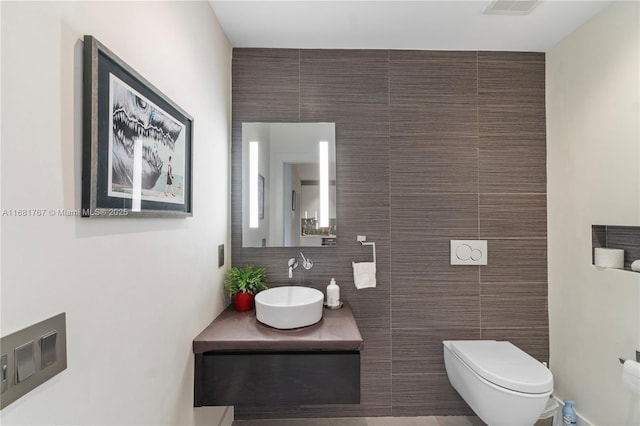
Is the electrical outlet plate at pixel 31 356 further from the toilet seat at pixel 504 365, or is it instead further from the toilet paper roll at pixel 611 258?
the toilet paper roll at pixel 611 258

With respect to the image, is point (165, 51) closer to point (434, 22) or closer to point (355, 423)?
point (434, 22)

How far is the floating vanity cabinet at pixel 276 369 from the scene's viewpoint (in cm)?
146

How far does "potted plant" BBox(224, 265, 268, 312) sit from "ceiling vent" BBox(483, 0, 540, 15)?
6.48 feet

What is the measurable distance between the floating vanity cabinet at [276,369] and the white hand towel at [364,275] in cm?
57

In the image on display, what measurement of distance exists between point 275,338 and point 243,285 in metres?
0.55

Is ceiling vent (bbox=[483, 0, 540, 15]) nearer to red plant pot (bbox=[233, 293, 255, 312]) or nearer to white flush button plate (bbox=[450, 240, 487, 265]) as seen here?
white flush button plate (bbox=[450, 240, 487, 265])

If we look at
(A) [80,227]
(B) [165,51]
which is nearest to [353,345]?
(A) [80,227]

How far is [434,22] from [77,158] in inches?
75.2

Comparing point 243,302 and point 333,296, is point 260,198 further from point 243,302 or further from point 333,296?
point 333,296

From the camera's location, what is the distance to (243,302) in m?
1.92

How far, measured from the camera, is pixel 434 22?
1853 millimetres

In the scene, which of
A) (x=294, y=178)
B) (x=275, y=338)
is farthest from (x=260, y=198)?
(x=275, y=338)

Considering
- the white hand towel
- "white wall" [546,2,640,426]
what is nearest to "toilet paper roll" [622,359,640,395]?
"white wall" [546,2,640,426]

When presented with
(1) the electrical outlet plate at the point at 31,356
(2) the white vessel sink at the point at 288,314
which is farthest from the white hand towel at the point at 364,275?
(1) the electrical outlet plate at the point at 31,356
